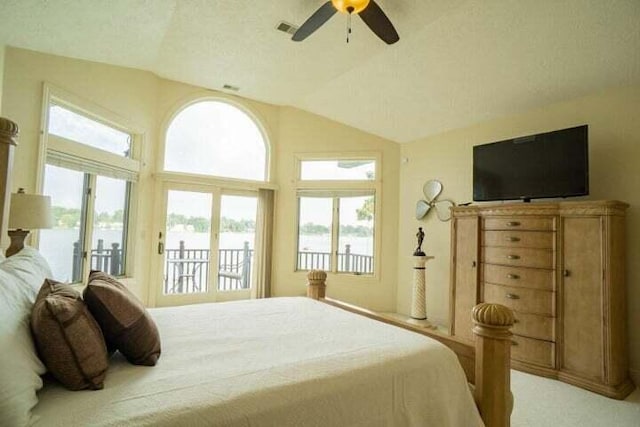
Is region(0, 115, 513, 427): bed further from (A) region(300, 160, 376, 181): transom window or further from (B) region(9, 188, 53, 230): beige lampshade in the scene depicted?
(A) region(300, 160, 376, 181): transom window

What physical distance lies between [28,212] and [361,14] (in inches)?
107

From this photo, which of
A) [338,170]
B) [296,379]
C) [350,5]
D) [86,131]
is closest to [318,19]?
[350,5]

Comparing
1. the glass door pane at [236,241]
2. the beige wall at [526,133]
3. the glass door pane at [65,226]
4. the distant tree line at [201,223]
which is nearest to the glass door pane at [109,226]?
the distant tree line at [201,223]

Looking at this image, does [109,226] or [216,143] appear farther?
[216,143]

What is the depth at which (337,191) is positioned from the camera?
17.0 ft

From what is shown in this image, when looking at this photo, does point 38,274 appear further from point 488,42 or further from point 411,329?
point 488,42

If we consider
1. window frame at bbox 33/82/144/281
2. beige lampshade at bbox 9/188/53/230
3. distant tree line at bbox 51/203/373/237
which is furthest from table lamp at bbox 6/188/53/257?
distant tree line at bbox 51/203/373/237

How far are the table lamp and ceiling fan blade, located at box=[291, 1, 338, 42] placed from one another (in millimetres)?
2307

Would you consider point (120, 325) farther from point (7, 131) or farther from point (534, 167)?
point (534, 167)

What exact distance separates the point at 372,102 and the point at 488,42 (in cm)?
163

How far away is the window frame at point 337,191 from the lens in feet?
16.5

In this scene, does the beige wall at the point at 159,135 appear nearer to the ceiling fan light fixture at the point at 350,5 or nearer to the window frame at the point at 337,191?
the window frame at the point at 337,191

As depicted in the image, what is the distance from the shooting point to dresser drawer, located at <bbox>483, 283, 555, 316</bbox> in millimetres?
2877

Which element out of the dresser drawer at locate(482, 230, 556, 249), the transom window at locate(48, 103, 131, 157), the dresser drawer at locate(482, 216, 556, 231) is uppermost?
the transom window at locate(48, 103, 131, 157)
